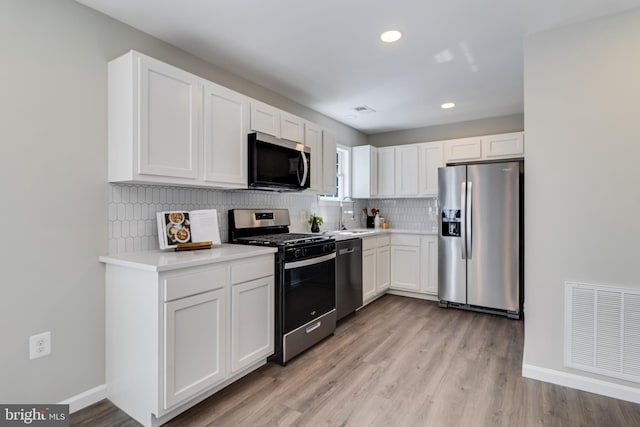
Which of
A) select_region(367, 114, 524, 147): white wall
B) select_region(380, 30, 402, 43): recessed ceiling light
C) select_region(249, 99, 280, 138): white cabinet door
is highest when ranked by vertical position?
select_region(380, 30, 402, 43): recessed ceiling light

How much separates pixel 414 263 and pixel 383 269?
0.43 m

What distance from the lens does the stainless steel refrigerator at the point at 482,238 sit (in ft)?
11.9

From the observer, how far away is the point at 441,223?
4035 millimetres

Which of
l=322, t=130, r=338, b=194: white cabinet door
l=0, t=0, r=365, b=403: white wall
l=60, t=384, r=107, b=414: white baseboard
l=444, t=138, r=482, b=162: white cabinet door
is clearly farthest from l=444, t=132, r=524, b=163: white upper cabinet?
l=60, t=384, r=107, b=414: white baseboard

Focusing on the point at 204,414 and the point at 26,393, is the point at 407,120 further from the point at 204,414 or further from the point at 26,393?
the point at 26,393

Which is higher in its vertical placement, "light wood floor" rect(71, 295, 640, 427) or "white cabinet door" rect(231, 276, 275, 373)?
"white cabinet door" rect(231, 276, 275, 373)

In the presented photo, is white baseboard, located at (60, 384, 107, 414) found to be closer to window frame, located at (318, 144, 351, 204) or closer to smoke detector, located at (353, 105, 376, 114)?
window frame, located at (318, 144, 351, 204)

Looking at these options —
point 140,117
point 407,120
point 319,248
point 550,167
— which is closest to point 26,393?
point 140,117

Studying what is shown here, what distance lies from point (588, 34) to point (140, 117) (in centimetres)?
301

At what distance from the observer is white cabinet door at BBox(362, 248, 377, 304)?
13.1ft

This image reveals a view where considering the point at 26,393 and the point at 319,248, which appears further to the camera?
the point at 319,248

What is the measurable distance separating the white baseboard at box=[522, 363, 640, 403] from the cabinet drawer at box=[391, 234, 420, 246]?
2186mm

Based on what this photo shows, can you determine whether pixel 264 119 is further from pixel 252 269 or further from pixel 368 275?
pixel 368 275

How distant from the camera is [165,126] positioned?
7.10ft
